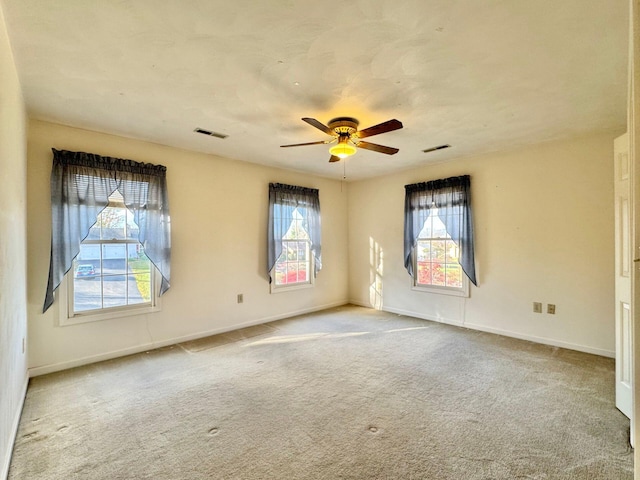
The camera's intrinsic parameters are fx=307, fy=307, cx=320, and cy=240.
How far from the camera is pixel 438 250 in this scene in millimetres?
4887

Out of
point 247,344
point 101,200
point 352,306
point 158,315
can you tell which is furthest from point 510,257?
point 101,200

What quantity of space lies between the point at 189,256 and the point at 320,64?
2960mm

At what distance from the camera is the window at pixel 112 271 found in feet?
10.8

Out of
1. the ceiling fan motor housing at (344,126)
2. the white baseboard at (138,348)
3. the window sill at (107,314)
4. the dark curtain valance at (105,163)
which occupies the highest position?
the ceiling fan motor housing at (344,126)

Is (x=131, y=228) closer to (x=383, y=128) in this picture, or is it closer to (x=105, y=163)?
(x=105, y=163)

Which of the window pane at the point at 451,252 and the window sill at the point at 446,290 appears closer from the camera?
the window sill at the point at 446,290

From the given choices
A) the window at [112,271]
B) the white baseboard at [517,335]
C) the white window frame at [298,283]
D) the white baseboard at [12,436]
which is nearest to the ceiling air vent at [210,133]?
the window at [112,271]

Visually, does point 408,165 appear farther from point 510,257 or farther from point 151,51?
point 151,51

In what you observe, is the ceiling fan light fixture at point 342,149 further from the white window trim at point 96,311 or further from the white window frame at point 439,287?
the white window trim at point 96,311

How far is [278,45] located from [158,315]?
3.34 m

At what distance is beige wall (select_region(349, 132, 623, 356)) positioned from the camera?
3.46m

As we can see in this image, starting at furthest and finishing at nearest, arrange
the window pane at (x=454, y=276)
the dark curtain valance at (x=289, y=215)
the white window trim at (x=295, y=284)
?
the white window trim at (x=295, y=284)
the dark curtain valance at (x=289, y=215)
the window pane at (x=454, y=276)

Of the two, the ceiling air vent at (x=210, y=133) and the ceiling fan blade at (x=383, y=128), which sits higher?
the ceiling air vent at (x=210, y=133)

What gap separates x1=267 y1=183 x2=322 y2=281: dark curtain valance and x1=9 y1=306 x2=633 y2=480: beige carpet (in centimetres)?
170
